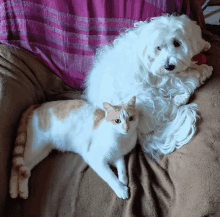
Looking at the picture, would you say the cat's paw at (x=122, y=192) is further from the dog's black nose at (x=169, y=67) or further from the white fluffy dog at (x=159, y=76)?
the dog's black nose at (x=169, y=67)

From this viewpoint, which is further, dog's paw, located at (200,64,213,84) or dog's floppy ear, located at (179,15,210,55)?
dog's paw, located at (200,64,213,84)

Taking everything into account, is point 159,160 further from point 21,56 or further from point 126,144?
point 21,56

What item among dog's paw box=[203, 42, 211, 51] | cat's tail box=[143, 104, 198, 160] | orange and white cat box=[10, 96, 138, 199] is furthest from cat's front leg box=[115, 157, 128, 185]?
dog's paw box=[203, 42, 211, 51]

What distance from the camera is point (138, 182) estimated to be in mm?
941

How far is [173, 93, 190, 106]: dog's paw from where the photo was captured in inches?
39.1

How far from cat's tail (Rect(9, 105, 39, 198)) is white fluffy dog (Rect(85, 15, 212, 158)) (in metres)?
0.44

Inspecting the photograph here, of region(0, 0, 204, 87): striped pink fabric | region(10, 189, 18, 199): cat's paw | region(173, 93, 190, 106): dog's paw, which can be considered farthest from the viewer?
region(0, 0, 204, 87): striped pink fabric

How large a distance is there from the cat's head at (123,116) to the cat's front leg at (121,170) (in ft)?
0.63

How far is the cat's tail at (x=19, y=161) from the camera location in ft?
2.97

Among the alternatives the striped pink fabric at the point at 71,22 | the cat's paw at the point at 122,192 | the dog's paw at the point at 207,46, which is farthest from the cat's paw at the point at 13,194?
the dog's paw at the point at 207,46

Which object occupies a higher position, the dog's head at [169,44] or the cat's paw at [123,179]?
the dog's head at [169,44]

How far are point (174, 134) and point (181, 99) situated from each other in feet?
0.61

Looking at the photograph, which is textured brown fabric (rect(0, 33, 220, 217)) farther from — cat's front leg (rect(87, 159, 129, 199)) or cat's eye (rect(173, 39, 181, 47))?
cat's eye (rect(173, 39, 181, 47))

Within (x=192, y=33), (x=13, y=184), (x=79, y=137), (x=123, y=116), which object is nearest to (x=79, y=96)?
(x=79, y=137)
